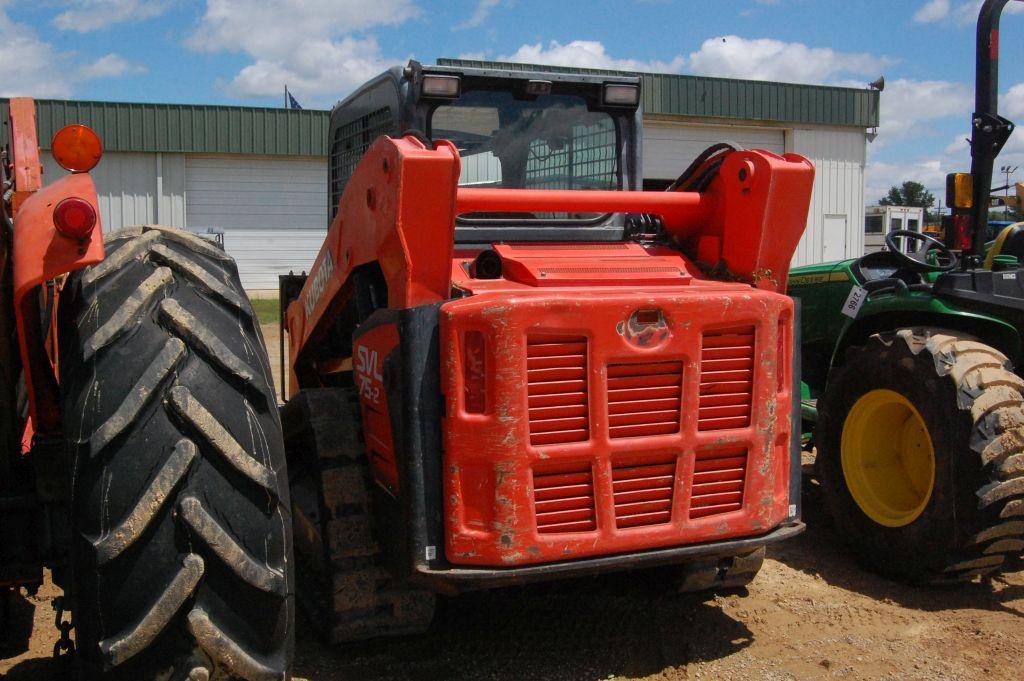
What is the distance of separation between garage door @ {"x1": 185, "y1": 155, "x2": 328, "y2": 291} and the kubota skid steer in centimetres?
1891

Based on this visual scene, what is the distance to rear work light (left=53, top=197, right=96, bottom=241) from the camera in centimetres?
242

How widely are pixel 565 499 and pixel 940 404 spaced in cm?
223

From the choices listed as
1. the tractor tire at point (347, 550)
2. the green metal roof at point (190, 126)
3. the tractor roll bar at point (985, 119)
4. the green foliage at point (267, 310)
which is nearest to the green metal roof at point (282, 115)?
the green metal roof at point (190, 126)

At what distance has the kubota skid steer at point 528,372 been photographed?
3.14m

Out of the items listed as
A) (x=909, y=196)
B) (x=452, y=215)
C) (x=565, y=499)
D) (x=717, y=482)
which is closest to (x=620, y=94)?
(x=452, y=215)

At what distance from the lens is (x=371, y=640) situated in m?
3.86

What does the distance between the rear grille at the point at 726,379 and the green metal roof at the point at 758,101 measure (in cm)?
1797

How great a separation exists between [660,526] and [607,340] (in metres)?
0.69

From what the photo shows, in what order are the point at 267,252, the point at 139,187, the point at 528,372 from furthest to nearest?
the point at 267,252
the point at 139,187
the point at 528,372

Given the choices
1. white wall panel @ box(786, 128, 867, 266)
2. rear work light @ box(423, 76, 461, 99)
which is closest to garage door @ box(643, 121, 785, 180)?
white wall panel @ box(786, 128, 867, 266)

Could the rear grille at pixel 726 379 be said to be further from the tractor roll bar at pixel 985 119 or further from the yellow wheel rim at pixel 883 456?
the tractor roll bar at pixel 985 119

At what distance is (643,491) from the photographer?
331cm

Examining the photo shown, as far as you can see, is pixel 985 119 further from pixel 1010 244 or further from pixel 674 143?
pixel 674 143

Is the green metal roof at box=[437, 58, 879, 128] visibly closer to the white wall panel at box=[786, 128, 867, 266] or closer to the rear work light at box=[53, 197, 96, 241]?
the white wall panel at box=[786, 128, 867, 266]
